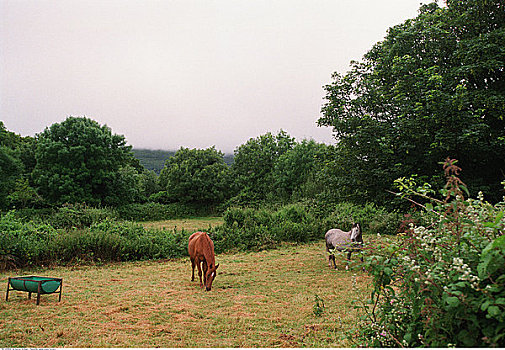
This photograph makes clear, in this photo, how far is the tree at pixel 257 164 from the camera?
37.3 m

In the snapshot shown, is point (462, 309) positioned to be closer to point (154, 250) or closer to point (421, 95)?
point (421, 95)

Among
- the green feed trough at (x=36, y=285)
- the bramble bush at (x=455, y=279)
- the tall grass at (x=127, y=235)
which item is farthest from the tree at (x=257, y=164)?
the bramble bush at (x=455, y=279)

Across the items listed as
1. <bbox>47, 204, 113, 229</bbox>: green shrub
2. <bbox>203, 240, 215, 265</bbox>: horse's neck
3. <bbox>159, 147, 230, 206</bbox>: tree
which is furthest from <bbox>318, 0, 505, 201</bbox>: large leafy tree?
<bbox>159, 147, 230, 206</bbox>: tree

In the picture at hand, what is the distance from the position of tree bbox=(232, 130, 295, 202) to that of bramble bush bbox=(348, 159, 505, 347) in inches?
1290

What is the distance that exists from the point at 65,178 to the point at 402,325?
27486mm

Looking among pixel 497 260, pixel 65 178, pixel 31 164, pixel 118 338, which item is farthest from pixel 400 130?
pixel 31 164

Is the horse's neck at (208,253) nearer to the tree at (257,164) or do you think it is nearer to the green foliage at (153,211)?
the green foliage at (153,211)

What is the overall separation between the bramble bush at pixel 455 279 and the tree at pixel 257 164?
32.8 meters

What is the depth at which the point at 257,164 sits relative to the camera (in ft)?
131

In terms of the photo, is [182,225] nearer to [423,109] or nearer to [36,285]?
[36,285]

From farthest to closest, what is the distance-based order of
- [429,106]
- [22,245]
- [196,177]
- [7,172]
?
[196,177], [7,172], [22,245], [429,106]

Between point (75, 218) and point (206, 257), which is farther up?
point (75, 218)

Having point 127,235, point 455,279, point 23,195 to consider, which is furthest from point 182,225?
point 455,279

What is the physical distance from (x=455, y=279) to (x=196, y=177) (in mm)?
33961
